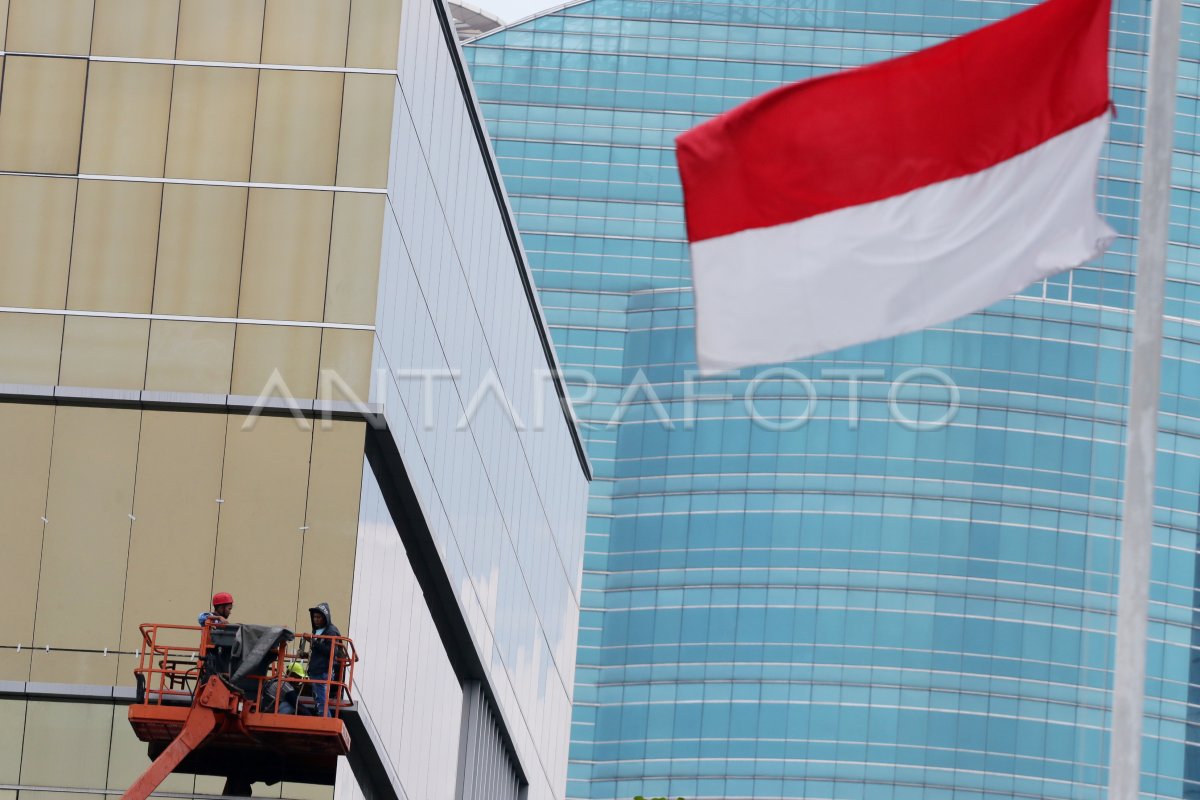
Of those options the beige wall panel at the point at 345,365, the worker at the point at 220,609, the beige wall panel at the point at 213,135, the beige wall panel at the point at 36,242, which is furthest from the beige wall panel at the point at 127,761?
the beige wall panel at the point at 213,135

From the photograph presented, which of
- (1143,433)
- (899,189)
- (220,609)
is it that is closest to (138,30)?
(220,609)

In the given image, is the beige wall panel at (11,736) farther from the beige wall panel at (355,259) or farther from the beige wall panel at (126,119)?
the beige wall panel at (126,119)

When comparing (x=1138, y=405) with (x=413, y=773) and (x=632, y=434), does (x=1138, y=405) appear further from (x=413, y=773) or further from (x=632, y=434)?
(x=632, y=434)

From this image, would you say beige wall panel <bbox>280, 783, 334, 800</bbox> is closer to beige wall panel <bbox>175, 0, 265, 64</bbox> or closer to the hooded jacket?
the hooded jacket

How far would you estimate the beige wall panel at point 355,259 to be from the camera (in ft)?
103

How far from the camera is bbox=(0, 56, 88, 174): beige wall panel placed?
32250mm

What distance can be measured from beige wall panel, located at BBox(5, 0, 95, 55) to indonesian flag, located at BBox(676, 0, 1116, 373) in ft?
66.0

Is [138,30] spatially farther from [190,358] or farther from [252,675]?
[252,675]

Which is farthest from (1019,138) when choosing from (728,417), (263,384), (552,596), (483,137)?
(728,417)

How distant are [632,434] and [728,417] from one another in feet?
21.6

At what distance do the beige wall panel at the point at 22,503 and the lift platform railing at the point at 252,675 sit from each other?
195 cm

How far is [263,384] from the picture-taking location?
31.2m

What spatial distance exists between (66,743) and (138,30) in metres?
10.3

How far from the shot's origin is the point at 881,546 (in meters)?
129
